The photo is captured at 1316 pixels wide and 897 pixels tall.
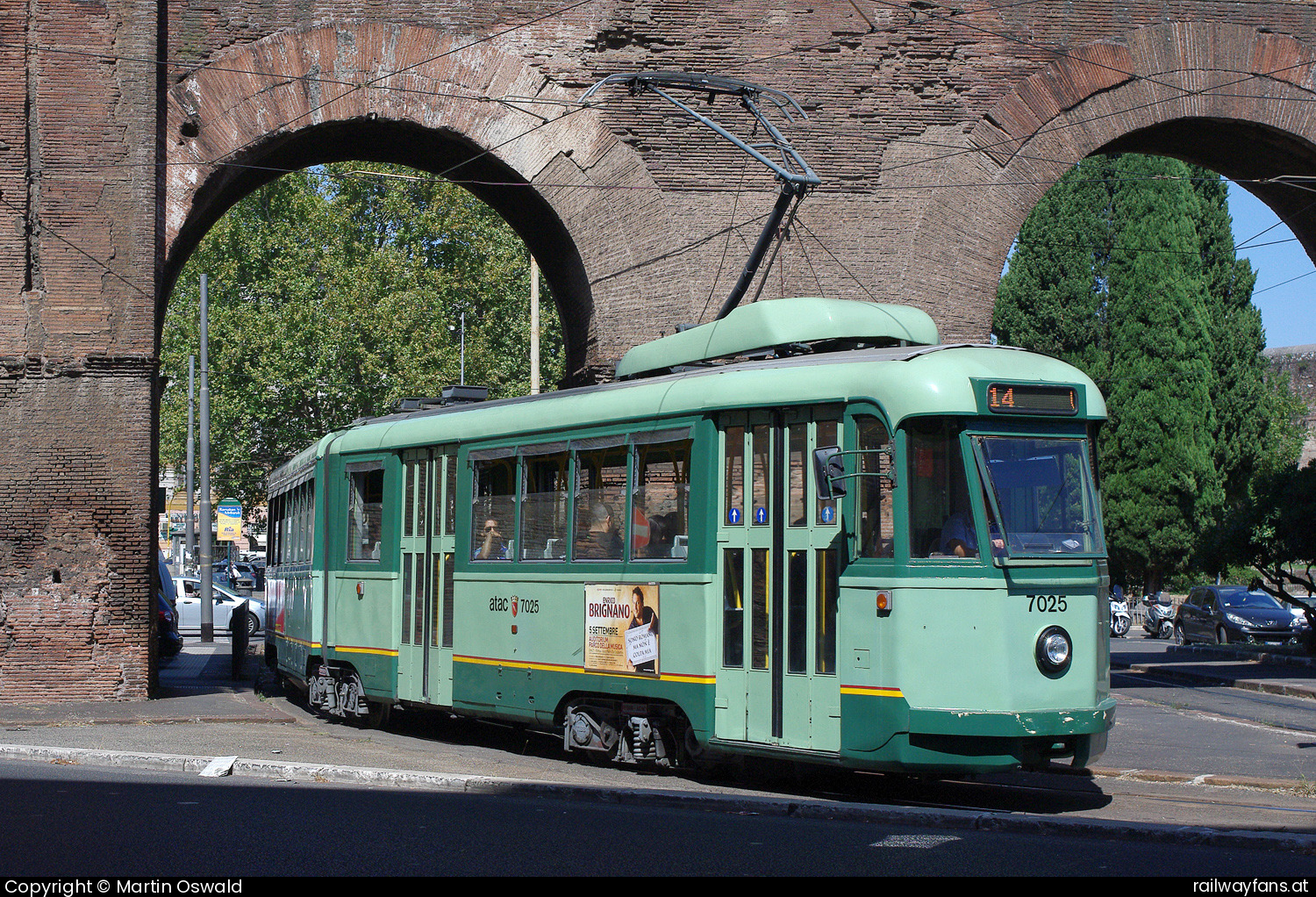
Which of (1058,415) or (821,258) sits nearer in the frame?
(1058,415)

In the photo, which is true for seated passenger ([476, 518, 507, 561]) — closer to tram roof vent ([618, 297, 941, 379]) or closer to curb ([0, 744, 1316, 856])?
tram roof vent ([618, 297, 941, 379])

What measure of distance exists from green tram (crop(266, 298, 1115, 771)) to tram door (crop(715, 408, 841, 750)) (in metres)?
0.02

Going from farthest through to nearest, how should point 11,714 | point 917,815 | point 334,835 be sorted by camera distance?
point 11,714, point 917,815, point 334,835

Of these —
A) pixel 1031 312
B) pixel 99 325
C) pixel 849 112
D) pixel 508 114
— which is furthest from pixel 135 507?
pixel 1031 312

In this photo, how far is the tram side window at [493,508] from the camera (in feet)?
38.9

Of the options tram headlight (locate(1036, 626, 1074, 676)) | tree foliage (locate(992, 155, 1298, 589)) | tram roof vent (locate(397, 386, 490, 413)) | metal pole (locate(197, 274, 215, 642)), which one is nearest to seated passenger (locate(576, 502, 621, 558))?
tram headlight (locate(1036, 626, 1074, 676))

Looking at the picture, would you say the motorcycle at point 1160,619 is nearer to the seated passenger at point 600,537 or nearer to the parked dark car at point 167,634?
the parked dark car at point 167,634

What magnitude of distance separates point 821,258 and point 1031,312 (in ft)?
96.7

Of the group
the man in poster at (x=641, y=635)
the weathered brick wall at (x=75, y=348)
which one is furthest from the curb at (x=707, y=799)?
the weathered brick wall at (x=75, y=348)

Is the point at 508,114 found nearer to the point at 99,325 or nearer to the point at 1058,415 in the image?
the point at 99,325

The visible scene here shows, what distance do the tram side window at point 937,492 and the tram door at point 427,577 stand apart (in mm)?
5037

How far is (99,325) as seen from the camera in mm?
16359

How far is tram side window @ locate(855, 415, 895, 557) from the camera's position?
894 centimetres

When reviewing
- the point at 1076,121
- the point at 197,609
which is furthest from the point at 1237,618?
the point at 197,609
